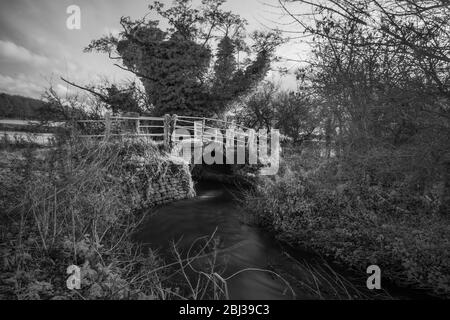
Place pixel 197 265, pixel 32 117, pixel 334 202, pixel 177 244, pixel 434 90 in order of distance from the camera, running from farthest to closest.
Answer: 1. pixel 32 117
2. pixel 334 202
3. pixel 177 244
4. pixel 197 265
5. pixel 434 90

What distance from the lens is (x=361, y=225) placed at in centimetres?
732

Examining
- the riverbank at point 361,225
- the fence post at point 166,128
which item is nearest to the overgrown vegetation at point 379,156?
the riverbank at point 361,225

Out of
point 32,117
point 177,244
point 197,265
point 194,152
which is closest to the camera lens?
point 197,265

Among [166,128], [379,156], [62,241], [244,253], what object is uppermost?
[166,128]

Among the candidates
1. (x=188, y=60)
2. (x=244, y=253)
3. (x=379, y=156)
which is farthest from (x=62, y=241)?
(x=188, y=60)

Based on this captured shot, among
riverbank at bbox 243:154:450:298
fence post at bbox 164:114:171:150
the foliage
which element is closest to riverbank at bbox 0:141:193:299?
riverbank at bbox 243:154:450:298

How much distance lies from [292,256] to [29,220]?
5.98 metres

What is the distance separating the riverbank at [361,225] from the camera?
588 centimetres

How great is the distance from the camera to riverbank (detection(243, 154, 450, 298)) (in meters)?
5.88

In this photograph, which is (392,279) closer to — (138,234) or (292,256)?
(292,256)

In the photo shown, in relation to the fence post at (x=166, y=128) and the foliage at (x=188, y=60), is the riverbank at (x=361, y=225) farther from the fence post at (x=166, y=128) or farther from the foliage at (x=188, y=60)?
the foliage at (x=188, y=60)

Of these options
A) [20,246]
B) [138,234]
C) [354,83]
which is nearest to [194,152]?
[138,234]

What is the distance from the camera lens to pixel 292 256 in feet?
23.5

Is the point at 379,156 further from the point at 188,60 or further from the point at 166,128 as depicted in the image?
the point at 188,60
